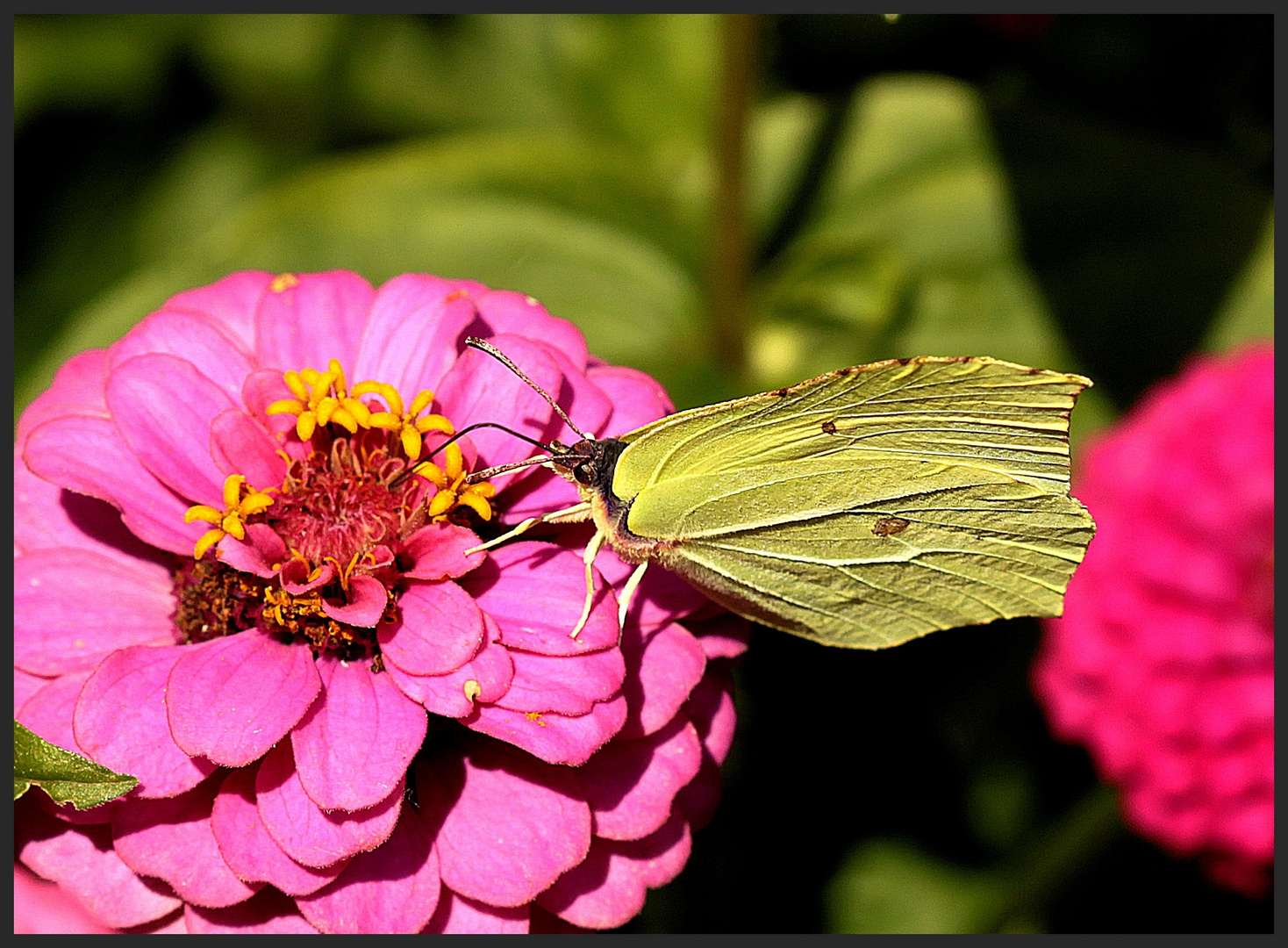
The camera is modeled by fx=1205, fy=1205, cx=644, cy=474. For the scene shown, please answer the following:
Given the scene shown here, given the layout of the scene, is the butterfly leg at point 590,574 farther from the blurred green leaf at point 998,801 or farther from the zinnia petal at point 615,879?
the blurred green leaf at point 998,801

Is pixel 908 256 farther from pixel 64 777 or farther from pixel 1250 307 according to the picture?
pixel 64 777

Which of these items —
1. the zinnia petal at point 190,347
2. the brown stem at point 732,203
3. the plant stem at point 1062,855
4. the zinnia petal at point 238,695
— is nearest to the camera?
the zinnia petal at point 238,695

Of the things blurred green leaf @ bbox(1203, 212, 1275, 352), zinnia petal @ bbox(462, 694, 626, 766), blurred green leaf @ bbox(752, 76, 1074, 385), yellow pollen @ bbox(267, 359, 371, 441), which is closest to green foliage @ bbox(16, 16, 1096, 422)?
blurred green leaf @ bbox(752, 76, 1074, 385)

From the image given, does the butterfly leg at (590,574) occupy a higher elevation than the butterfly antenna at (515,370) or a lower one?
lower

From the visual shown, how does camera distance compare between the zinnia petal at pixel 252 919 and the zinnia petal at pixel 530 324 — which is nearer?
the zinnia petal at pixel 252 919

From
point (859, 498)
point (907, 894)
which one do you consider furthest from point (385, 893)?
point (907, 894)

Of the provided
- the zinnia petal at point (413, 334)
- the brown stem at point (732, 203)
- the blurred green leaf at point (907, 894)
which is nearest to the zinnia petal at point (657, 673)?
the zinnia petal at point (413, 334)

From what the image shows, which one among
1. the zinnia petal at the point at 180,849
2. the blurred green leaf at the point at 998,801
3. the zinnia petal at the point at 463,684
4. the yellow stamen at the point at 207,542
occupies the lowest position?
the blurred green leaf at the point at 998,801

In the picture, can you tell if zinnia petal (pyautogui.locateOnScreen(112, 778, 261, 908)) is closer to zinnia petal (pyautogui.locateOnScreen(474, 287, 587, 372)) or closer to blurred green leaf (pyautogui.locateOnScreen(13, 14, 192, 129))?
zinnia petal (pyautogui.locateOnScreen(474, 287, 587, 372))
